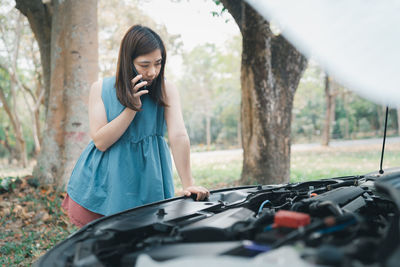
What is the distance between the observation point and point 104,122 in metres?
1.88

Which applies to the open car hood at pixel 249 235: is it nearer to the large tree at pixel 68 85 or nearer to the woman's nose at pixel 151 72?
the woman's nose at pixel 151 72

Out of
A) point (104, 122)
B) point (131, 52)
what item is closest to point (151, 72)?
point (131, 52)

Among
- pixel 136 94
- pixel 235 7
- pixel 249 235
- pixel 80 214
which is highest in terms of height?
pixel 235 7

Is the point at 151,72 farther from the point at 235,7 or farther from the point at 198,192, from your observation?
the point at 235,7

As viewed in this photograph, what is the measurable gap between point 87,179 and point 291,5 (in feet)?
6.42

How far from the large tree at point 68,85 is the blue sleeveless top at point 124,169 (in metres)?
3.28

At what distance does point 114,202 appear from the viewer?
70.1 inches

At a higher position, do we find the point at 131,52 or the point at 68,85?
the point at 68,85

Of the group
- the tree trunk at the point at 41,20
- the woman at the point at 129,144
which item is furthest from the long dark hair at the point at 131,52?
the tree trunk at the point at 41,20

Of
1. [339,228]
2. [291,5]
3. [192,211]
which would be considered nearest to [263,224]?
[339,228]

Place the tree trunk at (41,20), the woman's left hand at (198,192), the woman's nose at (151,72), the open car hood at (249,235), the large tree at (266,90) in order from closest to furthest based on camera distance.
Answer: the open car hood at (249,235) → the woman's left hand at (198,192) → the woman's nose at (151,72) → the large tree at (266,90) → the tree trunk at (41,20)

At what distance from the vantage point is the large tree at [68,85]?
500 centimetres

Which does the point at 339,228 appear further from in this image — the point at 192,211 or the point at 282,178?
the point at 282,178

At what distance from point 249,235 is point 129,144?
988mm
